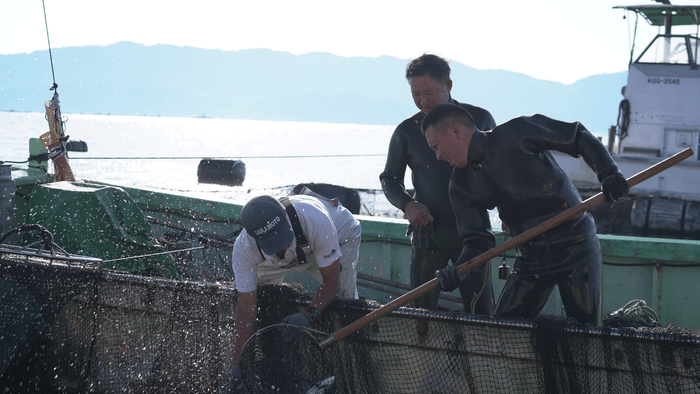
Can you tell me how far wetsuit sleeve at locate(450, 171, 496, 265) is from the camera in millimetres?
3385

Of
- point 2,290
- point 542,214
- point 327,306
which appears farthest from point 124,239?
point 542,214

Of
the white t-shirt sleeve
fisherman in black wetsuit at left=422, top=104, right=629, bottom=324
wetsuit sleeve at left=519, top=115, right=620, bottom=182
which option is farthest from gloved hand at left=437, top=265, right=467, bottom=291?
the white t-shirt sleeve

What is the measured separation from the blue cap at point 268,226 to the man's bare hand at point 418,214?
1.05 metres

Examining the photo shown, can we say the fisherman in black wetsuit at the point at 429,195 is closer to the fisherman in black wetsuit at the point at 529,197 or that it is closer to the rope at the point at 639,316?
the fisherman in black wetsuit at the point at 529,197

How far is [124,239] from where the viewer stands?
5414 mm

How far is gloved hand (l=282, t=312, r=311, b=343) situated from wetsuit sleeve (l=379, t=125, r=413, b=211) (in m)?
1.20

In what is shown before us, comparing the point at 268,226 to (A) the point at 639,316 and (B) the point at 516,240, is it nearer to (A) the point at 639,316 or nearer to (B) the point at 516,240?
(B) the point at 516,240

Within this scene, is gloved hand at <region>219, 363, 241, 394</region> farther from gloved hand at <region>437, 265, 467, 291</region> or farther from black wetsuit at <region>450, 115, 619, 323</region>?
black wetsuit at <region>450, 115, 619, 323</region>

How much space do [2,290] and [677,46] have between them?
1614 cm

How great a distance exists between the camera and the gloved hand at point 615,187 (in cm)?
282

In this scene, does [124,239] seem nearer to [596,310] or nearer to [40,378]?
[40,378]

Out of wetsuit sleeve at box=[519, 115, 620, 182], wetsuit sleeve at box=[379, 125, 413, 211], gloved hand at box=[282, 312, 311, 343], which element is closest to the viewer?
wetsuit sleeve at box=[519, 115, 620, 182]

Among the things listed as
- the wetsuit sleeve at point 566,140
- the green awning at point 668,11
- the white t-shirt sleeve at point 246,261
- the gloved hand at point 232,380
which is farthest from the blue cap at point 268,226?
the green awning at point 668,11

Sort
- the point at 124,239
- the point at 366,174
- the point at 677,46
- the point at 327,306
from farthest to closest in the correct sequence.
Answer: the point at 366,174 < the point at 677,46 < the point at 124,239 < the point at 327,306
